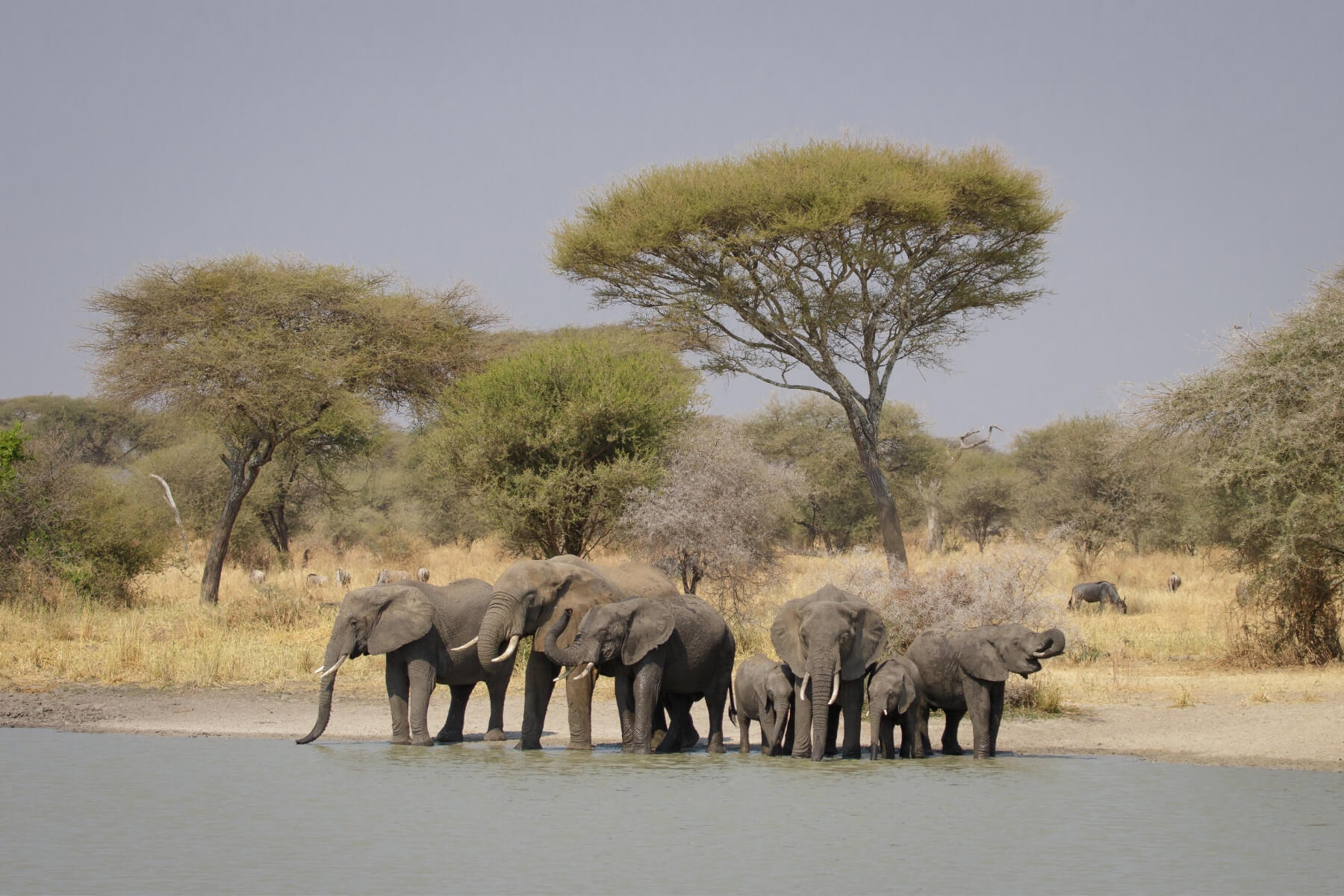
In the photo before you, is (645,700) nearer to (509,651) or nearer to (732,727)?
(509,651)

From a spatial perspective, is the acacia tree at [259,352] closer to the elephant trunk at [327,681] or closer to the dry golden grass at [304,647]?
the dry golden grass at [304,647]

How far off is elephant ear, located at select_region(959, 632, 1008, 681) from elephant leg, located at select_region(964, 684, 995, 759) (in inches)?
6.1

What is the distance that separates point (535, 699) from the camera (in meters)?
13.8

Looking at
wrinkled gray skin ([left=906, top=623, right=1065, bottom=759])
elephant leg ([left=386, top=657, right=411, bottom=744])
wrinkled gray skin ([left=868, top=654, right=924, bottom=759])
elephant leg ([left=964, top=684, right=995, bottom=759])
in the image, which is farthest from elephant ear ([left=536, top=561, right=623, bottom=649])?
elephant leg ([left=964, top=684, right=995, bottom=759])

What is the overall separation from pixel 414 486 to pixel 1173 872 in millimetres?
43775

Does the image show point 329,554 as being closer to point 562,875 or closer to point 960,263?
point 960,263

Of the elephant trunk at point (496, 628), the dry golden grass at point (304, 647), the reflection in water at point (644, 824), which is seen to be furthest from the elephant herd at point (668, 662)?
the dry golden grass at point (304, 647)

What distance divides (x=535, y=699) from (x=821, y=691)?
2.99 metres

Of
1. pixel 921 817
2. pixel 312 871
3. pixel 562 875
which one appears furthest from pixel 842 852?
pixel 312 871

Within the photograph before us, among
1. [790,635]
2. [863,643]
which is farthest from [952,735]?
[790,635]

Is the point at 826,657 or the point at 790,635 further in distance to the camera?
the point at 790,635

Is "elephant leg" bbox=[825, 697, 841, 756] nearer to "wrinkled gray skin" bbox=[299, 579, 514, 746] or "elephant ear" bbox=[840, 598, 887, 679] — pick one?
"elephant ear" bbox=[840, 598, 887, 679]

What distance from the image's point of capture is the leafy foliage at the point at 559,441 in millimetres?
23375

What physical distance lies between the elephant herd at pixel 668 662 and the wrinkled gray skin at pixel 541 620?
0.01 meters
